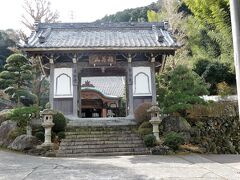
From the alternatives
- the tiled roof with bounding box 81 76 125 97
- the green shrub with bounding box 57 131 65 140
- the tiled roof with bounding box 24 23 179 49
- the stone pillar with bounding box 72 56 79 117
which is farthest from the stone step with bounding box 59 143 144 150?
the tiled roof with bounding box 81 76 125 97

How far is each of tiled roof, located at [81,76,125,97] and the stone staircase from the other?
16.3 metres

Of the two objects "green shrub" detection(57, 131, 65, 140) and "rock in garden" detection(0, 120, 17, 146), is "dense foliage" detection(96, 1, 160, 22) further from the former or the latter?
"green shrub" detection(57, 131, 65, 140)

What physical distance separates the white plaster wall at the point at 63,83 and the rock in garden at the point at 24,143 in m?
3.59

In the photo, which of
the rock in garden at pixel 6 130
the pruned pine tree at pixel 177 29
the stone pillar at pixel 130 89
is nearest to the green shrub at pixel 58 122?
the rock in garden at pixel 6 130

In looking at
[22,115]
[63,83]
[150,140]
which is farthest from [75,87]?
[150,140]

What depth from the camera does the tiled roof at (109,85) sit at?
3102 centimetres

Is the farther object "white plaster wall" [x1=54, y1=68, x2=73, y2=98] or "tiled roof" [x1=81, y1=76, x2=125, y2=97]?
"tiled roof" [x1=81, y1=76, x2=125, y2=97]

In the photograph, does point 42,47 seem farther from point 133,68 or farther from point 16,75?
point 133,68

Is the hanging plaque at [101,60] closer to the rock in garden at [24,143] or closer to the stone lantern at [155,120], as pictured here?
the stone lantern at [155,120]

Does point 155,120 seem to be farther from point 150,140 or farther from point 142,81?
point 142,81

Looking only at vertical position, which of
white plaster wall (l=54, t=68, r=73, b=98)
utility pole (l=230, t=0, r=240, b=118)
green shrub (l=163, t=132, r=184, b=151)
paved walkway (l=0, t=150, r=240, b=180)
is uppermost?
white plaster wall (l=54, t=68, r=73, b=98)

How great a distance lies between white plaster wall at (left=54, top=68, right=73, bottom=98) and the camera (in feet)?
50.5

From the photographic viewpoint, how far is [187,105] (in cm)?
1316

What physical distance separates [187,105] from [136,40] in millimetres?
5042
